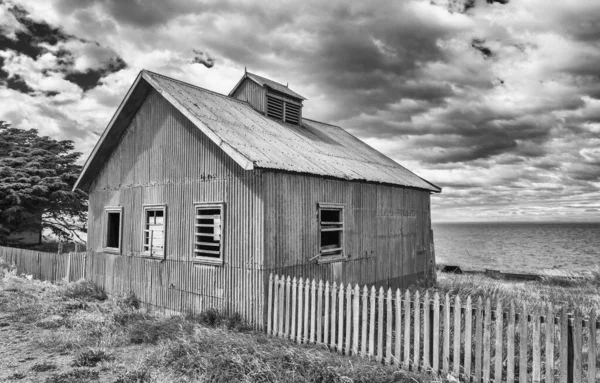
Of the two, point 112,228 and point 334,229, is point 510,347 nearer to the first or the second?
point 334,229

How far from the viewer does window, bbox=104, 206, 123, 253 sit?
15.1 meters

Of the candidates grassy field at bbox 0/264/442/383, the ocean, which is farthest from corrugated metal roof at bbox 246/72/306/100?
the ocean

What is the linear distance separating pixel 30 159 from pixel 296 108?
22.5 m

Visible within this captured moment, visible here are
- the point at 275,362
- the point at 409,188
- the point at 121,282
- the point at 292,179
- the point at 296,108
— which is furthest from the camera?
the point at 296,108

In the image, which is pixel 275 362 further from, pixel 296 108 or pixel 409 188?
pixel 296 108

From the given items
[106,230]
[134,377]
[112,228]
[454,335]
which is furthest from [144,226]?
[454,335]

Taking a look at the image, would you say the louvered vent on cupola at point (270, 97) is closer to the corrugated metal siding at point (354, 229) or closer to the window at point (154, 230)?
the corrugated metal siding at point (354, 229)

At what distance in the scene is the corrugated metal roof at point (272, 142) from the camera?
10.7 meters

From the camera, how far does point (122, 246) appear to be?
14.8 m

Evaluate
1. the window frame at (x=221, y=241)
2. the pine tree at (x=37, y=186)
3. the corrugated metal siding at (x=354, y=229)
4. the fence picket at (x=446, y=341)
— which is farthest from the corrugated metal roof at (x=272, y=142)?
the pine tree at (x=37, y=186)

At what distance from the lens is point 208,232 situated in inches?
487

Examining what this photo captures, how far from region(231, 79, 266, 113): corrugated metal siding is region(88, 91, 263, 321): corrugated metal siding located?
183 inches

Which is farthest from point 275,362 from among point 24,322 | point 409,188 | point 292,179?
point 409,188

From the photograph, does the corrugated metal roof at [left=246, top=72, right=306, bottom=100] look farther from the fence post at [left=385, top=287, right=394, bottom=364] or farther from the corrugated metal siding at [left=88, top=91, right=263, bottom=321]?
the fence post at [left=385, top=287, right=394, bottom=364]
